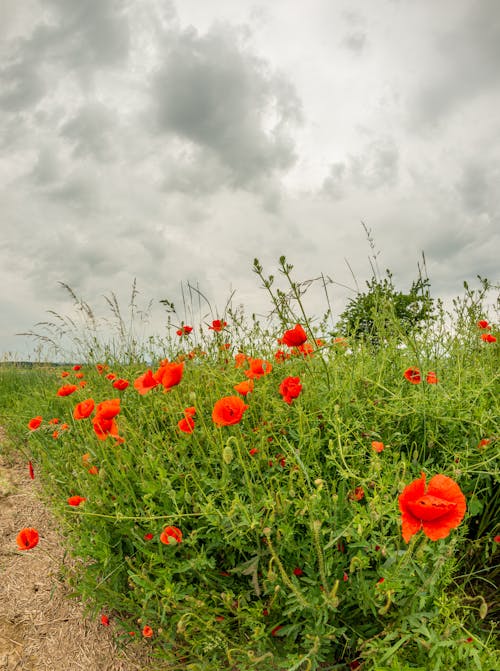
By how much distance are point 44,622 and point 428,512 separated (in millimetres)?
2558

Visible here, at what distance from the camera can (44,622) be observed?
8.85 feet

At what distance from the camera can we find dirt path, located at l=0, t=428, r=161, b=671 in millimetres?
2393

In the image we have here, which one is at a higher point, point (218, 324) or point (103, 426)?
point (218, 324)

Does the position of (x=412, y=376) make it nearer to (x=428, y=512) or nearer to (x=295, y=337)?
(x=295, y=337)

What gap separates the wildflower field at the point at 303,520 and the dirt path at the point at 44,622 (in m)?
0.13

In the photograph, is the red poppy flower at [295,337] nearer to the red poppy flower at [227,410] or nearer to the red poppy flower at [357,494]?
the red poppy flower at [227,410]

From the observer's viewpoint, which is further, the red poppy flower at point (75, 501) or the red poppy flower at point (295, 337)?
the red poppy flower at point (75, 501)

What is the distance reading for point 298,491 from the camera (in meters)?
2.05

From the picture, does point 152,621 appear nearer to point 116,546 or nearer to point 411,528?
point 116,546

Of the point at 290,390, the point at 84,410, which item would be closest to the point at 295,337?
the point at 290,390

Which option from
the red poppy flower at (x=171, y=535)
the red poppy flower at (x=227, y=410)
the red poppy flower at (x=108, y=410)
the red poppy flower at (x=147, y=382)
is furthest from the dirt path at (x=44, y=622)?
the red poppy flower at (x=227, y=410)

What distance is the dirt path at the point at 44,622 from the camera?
2393mm

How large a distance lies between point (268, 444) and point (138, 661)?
4.03 ft

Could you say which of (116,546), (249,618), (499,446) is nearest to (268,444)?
(249,618)
